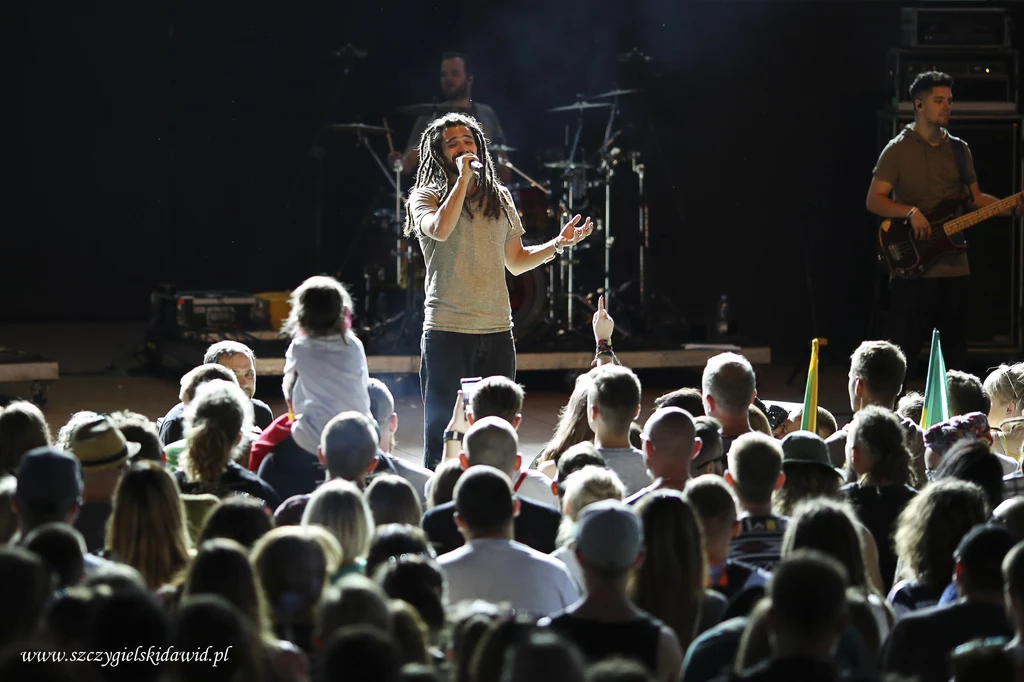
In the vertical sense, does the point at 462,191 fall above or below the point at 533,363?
above

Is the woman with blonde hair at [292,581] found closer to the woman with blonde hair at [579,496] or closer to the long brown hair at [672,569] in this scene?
the long brown hair at [672,569]

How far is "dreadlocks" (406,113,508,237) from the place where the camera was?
4.83 meters

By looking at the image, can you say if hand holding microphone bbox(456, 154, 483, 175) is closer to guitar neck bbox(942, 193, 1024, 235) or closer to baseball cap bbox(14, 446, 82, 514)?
baseball cap bbox(14, 446, 82, 514)

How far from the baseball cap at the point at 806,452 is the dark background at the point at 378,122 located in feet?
20.5

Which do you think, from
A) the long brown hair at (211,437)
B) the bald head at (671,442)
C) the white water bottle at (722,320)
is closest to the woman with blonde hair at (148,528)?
the long brown hair at (211,437)

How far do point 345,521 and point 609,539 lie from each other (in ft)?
2.23

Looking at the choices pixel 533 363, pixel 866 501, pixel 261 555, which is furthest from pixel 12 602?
pixel 533 363

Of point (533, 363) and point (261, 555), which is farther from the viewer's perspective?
point (533, 363)

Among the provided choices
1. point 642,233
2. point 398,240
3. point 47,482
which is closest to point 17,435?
point 47,482

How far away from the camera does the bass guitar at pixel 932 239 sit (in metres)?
7.04

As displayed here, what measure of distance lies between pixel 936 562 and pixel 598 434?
1.27 meters

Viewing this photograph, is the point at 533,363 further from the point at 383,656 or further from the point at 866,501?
the point at 383,656

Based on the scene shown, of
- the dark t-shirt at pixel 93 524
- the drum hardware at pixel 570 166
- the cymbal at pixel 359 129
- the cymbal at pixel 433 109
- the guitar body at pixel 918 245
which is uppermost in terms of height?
the cymbal at pixel 433 109

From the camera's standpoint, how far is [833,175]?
10.4 m
